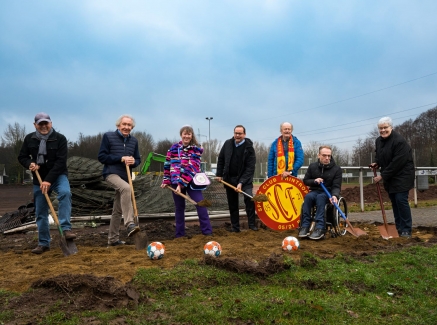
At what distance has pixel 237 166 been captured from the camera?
26.0 ft

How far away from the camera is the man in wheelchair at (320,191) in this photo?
6730mm

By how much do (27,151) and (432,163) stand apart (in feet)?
89.0

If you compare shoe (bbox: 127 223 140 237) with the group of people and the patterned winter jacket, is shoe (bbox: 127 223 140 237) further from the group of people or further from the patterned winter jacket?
the patterned winter jacket

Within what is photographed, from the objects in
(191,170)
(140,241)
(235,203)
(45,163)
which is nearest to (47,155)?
(45,163)

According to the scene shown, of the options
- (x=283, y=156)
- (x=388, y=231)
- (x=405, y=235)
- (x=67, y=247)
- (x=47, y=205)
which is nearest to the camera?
(x=67, y=247)

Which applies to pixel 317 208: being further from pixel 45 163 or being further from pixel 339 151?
pixel 339 151

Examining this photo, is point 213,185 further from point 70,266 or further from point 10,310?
point 10,310

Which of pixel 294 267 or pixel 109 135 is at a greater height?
pixel 109 135

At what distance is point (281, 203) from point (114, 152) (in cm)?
323

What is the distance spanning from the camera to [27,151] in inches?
246

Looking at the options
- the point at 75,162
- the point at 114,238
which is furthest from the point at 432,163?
the point at 114,238

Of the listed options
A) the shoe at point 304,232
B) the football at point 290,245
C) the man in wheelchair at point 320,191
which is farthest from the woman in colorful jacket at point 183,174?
the football at point 290,245

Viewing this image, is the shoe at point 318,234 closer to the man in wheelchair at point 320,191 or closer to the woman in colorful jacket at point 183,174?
the man in wheelchair at point 320,191

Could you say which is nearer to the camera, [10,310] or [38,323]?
[38,323]
